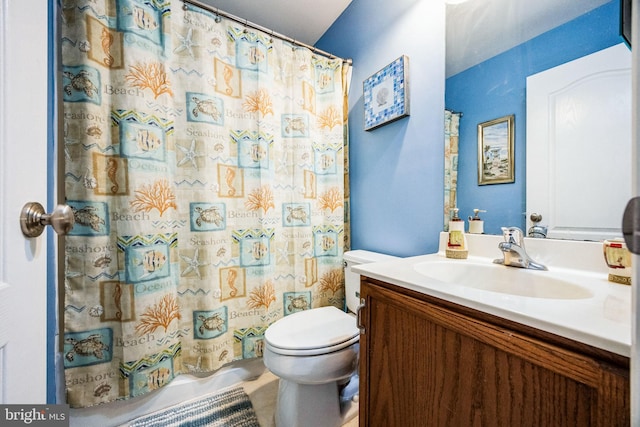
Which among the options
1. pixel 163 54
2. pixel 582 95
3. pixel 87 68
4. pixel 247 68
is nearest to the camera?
pixel 582 95

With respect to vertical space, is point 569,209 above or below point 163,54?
below

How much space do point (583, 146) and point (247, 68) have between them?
1432mm

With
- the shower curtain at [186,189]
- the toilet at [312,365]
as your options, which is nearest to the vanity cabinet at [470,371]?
the toilet at [312,365]

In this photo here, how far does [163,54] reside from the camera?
1.09 m

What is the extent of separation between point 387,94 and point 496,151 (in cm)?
61

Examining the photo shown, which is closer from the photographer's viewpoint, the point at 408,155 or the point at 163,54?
the point at 163,54

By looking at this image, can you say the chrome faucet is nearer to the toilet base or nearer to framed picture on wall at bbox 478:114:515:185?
framed picture on wall at bbox 478:114:515:185

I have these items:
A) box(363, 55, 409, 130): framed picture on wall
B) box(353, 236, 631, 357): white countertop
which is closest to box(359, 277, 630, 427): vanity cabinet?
box(353, 236, 631, 357): white countertop

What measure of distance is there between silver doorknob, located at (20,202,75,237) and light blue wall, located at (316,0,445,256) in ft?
3.84

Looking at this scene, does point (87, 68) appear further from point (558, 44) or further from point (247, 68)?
point (558, 44)

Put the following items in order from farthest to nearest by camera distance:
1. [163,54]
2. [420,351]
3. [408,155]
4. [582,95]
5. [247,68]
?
[247,68] → [408,155] → [163,54] → [582,95] → [420,351]

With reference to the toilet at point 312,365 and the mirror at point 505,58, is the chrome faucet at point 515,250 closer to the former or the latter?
the mirror at point 505,58

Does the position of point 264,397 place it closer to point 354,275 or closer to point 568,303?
point 354,275

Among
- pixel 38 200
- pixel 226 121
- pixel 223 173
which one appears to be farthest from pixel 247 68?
pixel 38 200
